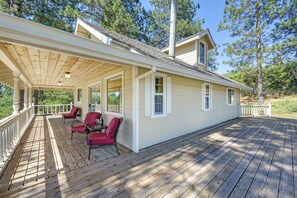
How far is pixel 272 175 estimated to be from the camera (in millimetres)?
2674

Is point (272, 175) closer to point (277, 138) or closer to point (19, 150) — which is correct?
point (277, 138)

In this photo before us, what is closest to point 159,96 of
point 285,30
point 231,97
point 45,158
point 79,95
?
point 45,158

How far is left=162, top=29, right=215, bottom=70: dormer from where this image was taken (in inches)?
303

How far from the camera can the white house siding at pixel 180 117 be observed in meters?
4.11

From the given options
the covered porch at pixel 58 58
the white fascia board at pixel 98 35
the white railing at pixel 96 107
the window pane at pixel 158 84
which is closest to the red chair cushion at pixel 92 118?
the covered porch at pixel 58 58

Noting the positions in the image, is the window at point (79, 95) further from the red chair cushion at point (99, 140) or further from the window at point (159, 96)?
the window at point (159, 96)

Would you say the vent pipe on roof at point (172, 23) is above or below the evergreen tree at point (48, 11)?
below

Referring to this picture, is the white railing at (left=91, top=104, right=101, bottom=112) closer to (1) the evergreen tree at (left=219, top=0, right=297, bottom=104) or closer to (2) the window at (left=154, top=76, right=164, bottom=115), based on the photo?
(2) the window at (left=154, top=76, right=164, bottom=115)

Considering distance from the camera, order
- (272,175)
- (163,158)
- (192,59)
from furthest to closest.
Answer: (192,59), (163,158), (272,175)

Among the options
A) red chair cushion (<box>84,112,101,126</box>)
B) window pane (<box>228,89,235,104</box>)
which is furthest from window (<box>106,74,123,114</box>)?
window pane (<box>228,89,235,104</box>)

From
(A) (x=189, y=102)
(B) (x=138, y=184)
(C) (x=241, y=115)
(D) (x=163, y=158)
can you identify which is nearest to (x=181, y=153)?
(D) (x=163, y=158)

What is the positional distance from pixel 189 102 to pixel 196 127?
123cm

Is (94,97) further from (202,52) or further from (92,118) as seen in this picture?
(202,52)

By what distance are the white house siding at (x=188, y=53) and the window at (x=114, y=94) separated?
15.5 feet
